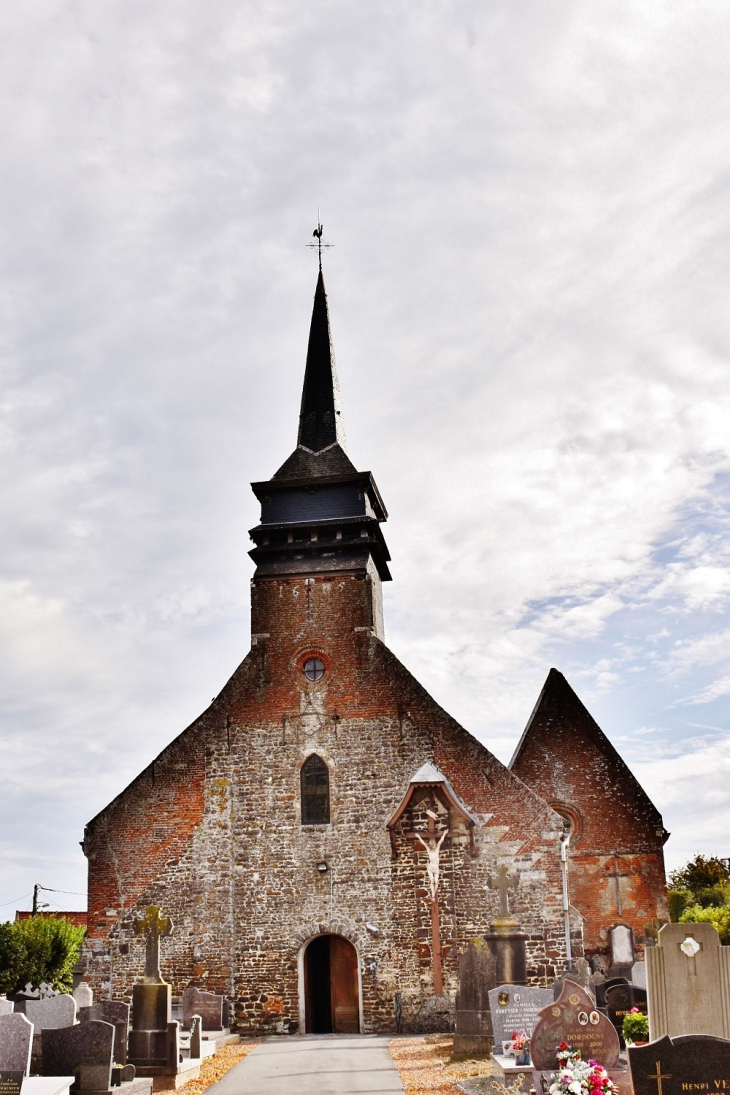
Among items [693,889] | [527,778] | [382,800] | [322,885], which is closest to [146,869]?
[322,885]

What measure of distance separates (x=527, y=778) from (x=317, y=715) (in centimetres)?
588

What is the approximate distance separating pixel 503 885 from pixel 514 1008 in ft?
12.3

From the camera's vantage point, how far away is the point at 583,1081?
961cm

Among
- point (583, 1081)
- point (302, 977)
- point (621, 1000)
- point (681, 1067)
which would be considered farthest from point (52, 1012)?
point (681, 1067)

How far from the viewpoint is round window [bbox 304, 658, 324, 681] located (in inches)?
861

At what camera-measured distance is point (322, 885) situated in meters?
20.1

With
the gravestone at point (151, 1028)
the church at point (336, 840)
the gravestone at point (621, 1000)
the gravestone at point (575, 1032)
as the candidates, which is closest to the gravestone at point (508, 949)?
the church at point (336, 840)

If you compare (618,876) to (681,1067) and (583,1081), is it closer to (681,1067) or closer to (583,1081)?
(583,1081)

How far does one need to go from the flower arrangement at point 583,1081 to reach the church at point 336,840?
7567 mm

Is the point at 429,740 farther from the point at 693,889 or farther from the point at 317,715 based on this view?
the point at 693,889

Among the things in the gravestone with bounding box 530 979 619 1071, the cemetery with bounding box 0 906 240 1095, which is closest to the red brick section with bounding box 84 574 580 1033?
the cemetery with bounding box 0 906 240 1095

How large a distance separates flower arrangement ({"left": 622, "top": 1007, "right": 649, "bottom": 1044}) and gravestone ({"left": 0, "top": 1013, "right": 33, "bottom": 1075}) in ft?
22.6

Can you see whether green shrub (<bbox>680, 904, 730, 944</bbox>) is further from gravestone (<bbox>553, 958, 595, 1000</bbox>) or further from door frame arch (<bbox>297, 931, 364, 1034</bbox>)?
door frame arch (<bbox>297, 931, 364, 1034</bbox>)

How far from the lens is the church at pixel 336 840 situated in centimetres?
1945
